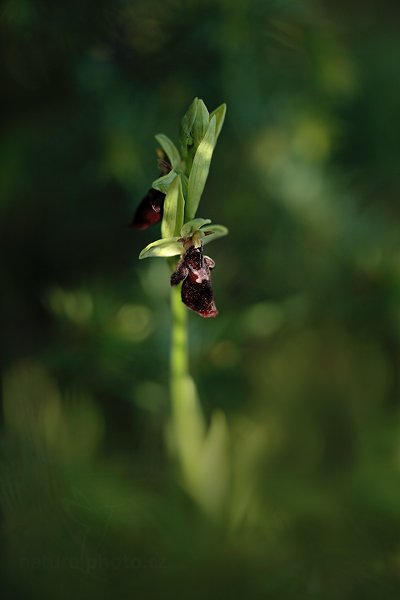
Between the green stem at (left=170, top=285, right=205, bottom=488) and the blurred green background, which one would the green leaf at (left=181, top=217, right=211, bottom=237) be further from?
the blurred green background

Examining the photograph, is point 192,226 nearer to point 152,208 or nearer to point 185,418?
point 152,208

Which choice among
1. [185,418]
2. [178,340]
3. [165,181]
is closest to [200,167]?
[165,181]

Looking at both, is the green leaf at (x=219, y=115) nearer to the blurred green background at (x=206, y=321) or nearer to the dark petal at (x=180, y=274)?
the dark petal at (x=180, y=274)

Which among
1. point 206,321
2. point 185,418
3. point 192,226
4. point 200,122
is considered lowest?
point 185,418

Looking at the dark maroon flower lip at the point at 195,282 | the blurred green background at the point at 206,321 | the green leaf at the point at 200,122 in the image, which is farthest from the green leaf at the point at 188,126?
the blurred green background at the point at 206,321

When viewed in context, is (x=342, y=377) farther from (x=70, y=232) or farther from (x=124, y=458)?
(x=70, y=232)
